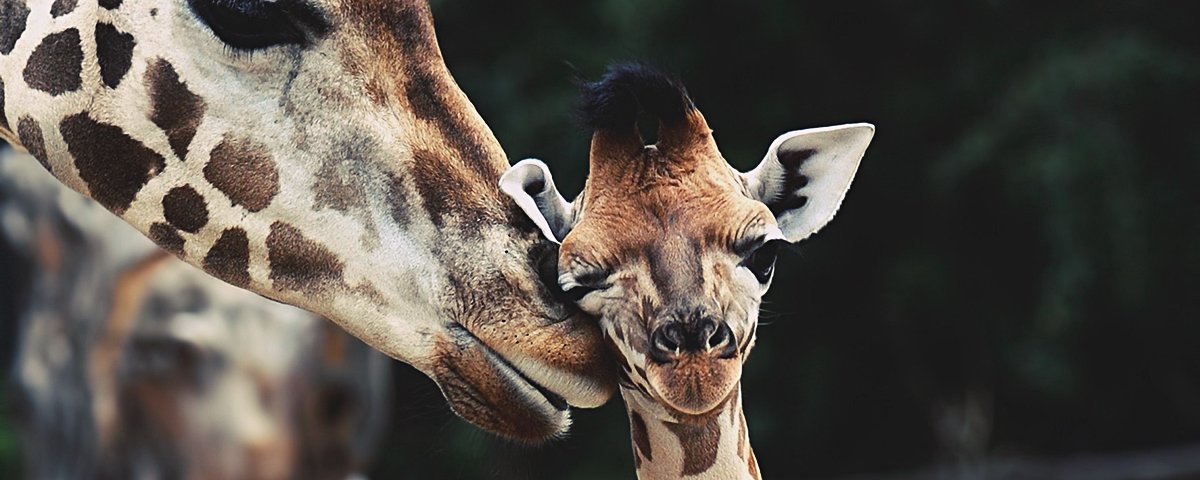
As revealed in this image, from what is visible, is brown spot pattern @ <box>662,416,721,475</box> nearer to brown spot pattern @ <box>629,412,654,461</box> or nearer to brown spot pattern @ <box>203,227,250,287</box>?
brown spot pattern @ <box>629,412,654,461</box>

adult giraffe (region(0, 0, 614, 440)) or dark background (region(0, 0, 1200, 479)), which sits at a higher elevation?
adult giraffe (region(0, 0, 614, 440))

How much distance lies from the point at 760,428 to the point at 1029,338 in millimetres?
1105

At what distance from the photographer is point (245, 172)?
1.71 metres

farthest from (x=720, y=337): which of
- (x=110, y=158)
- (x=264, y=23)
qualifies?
(x=110, y=158)

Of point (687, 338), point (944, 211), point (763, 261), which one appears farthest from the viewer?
point (944, 211)

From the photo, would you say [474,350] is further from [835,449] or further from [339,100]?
[835,449]

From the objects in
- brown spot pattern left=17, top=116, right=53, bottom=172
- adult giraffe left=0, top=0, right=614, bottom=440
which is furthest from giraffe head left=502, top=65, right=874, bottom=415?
brown spot pattern left=17, top=116, right=53, bottom=172

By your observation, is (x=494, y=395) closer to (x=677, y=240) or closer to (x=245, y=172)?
(x=677, y=240)

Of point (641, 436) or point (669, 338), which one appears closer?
point (669, 338)

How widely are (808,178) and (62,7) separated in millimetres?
892

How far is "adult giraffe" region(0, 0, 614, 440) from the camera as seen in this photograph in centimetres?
165

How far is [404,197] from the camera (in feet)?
5.51

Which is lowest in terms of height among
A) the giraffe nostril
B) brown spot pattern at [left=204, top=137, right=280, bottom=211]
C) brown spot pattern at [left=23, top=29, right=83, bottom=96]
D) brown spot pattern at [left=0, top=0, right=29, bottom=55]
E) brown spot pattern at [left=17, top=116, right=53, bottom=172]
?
the giraffe nostril

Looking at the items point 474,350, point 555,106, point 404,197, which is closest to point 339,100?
point 404,197
